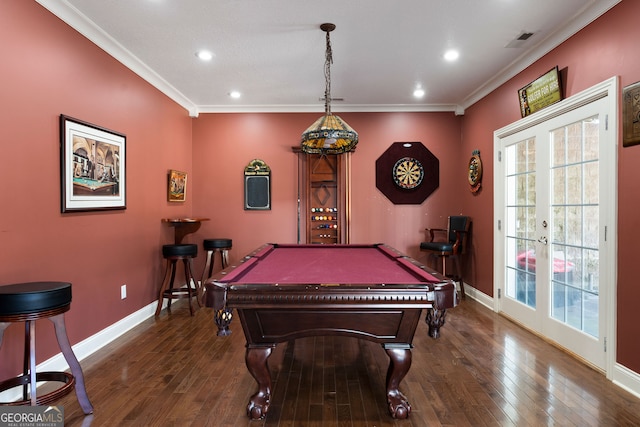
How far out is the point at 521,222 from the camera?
3.99 m

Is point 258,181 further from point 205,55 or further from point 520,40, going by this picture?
point 520,40

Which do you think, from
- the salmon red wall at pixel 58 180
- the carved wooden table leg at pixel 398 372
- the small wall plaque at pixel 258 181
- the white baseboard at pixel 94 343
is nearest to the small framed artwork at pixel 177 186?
the salmon red wall at pixel 58 180

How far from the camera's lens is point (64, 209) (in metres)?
2.79

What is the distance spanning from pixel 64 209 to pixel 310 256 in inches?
77.1

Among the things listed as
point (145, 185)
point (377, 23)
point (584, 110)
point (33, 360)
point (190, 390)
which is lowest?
point (190, 390)

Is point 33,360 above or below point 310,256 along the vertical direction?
below

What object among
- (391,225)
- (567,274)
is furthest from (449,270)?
(567,274)

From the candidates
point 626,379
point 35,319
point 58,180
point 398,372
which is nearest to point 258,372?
point 398,372

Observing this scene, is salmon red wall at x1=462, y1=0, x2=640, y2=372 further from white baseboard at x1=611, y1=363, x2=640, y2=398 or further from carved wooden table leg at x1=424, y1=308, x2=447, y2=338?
carved wooden table leg at x1=424, y1=308, x2=447, y2=338

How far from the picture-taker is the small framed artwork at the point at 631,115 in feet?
7.89

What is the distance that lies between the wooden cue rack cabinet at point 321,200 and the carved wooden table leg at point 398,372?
3.39m

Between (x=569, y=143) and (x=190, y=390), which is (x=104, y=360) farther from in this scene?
(x=569, y=143)

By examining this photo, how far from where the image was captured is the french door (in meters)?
2.71

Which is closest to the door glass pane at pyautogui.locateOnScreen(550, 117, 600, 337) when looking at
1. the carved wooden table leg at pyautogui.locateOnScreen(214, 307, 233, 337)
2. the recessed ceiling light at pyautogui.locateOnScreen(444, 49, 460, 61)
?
the recessed ceiling light at pyautogui.locateOnScreen(444, 49, 460, 61)
